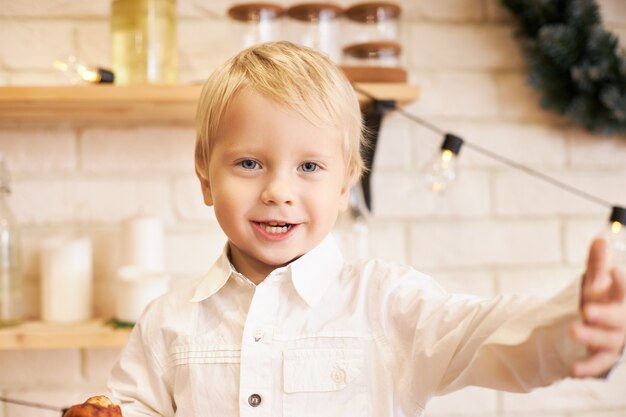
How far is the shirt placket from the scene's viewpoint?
0.82 m

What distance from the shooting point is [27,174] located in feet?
4.31

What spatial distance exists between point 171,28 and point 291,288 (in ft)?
1.88

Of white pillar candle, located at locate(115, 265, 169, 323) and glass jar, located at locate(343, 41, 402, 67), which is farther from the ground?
glass jar, located at locate(343, 41, 402, 67)

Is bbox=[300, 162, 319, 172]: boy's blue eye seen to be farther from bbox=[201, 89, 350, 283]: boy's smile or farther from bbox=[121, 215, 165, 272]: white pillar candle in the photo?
bbox=[121, 215, 165, 272]: white pillar candle

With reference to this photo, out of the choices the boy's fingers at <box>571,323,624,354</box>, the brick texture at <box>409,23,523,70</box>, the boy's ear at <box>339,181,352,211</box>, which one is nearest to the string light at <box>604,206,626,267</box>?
the brick texture at <box>409,23,523,70</box>

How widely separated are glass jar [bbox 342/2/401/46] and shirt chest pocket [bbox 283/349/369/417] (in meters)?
0.63

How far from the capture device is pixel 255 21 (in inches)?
48.3

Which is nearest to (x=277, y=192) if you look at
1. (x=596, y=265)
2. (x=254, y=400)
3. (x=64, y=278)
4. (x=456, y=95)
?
(x=254, y=400)

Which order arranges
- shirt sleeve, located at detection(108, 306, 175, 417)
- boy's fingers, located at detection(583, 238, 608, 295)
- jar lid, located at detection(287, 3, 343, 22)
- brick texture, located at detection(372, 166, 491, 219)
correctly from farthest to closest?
brick texture, located at detection(372, 166, 491, 219), jar lid, located at detection(287, 3, 343, 22), shirt sleeve, located at detection(108, 306, 175, 417), boy's fingers, located at detection(583, 238, 608, 295)

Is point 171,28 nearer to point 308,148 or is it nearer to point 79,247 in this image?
point 79,247

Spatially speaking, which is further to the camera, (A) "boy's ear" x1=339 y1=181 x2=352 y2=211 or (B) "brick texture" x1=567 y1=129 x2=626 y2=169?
(B) "brick texture" x1=567 y1=129 x2=626 y2=169

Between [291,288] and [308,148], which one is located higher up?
[308,148]

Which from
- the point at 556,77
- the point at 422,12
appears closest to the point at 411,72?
the point at 422,12

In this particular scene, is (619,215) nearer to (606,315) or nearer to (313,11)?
(313,11)
